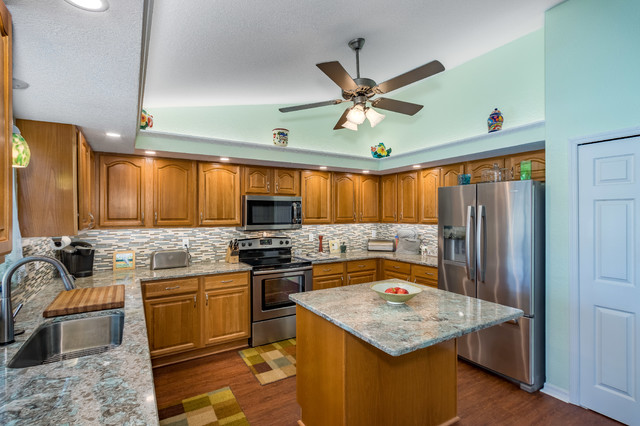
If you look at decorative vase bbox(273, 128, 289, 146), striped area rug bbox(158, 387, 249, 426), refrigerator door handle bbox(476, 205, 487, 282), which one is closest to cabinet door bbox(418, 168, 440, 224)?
refrigerator door handle bbox(476, 205, 487, 282)

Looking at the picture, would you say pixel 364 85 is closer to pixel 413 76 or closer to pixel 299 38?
pixel 413 76

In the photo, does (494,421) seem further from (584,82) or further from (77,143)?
(77,143)

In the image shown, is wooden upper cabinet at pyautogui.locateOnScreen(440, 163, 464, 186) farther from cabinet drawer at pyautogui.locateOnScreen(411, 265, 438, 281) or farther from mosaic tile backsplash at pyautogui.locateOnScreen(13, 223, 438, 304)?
cabinet drawer at pyautogui.locateOnScreen(411, 265, 438, 281)

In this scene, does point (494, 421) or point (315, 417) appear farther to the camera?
point (494, 421)

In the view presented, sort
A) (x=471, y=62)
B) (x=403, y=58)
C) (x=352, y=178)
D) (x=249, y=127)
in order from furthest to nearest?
(x=352, y=178), (x=249, y=127), (x=471, y=62), (x=403, y=58)

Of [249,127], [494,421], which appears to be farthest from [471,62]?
[494,421]

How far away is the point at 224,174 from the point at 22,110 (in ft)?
6.50

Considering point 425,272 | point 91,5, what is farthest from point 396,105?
point 425,272

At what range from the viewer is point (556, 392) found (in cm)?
254

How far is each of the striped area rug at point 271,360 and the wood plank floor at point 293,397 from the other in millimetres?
76

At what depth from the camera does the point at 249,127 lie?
12.4ft

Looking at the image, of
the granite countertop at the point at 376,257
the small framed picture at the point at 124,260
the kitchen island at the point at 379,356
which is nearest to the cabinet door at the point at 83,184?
the small framed picture at the point at 124,260

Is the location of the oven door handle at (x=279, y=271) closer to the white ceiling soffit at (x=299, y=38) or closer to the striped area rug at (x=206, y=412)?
the striped area rug at (x=206, y=412)

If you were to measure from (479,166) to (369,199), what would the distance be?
1.75 metres
